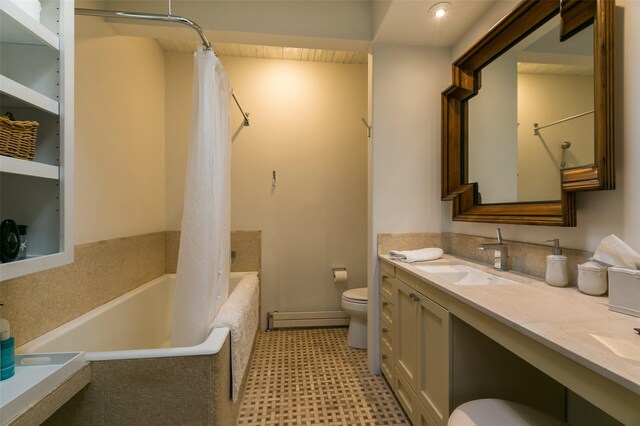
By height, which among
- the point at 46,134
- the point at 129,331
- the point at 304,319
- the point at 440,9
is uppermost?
the point at 440,9

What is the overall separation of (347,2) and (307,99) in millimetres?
966

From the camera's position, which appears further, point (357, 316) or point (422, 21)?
point (357, 316)

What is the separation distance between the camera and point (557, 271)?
1.17 m

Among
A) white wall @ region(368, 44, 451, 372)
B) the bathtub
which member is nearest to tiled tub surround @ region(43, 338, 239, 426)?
the bathtub

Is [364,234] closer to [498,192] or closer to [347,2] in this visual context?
[498,192]

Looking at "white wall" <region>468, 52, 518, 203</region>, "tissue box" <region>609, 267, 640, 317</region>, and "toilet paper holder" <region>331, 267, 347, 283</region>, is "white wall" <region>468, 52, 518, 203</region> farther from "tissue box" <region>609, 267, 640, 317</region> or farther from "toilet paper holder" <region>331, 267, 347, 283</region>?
"toilet paper holder" <region>331, 267, 347, 283</region>

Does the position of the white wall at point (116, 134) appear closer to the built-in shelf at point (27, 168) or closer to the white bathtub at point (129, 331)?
the white bathtub at point (129, 331)

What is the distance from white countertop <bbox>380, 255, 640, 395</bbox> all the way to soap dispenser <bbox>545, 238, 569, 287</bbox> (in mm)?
28

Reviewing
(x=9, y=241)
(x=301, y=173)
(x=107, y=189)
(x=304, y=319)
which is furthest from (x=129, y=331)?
(x=301, y=173)

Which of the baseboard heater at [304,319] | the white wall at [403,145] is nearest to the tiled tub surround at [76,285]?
the baseboard heater at [304,319]

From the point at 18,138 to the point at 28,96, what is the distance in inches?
5.0

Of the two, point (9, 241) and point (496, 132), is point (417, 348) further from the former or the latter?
point (9, 241)

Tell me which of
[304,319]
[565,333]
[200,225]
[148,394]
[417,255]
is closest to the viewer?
[565,333]

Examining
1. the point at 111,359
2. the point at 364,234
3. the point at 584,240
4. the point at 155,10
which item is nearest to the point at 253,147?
the point at 155,10
